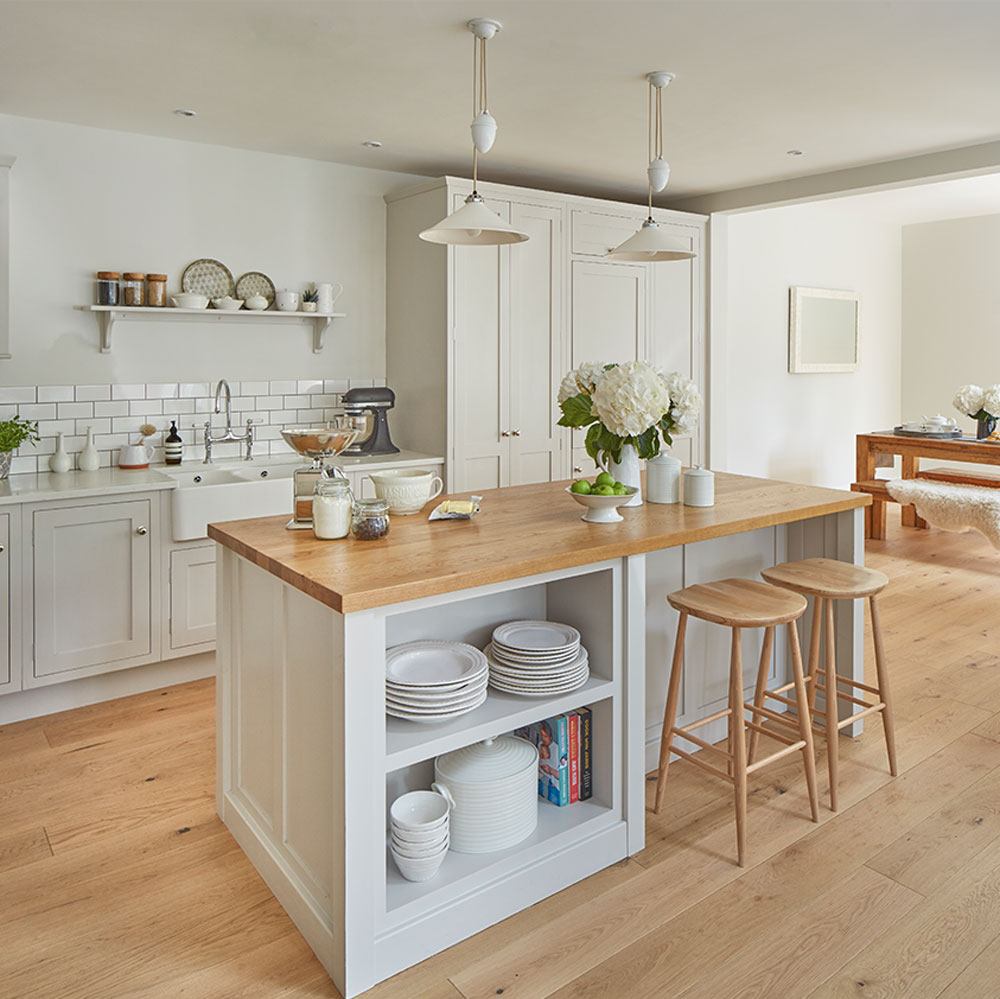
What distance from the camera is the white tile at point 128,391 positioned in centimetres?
402

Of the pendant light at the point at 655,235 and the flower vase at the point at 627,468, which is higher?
the pendant light at the point at 655,235

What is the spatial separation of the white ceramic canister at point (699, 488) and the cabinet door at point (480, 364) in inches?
74.9

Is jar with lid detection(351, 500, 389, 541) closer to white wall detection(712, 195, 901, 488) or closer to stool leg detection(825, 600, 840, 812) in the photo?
stool leg detection(825, 600, 840, 812)

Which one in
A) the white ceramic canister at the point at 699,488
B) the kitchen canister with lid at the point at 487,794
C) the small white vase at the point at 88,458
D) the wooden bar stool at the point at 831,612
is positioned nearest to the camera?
the kitchen canister with lid at the point at 487,794

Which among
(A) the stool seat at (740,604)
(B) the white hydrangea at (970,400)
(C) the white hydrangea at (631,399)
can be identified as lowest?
(A) the stool seat at (740,604)

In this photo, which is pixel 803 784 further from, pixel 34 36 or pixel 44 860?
pixel 34 36

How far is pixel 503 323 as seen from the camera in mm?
4555

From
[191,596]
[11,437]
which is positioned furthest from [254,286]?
[191,596]

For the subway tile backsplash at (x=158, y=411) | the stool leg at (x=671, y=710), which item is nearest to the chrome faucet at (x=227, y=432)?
the subway tile backsplash at (x=158, y=411)

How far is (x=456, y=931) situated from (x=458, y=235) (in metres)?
2.01

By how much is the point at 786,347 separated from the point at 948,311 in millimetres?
1950

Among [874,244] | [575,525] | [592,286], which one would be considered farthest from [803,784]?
[874,244]

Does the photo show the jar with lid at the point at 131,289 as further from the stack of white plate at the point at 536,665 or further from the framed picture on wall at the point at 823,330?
the framed picture on wall at the point at 823,330

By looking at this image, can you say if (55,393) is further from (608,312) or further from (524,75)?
(608,312)
